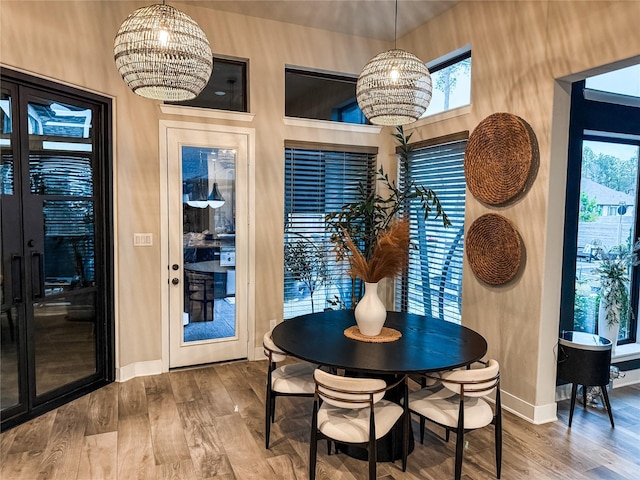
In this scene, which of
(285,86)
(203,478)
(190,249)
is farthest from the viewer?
(285,86)

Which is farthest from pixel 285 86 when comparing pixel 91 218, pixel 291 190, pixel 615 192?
pixel 615 192

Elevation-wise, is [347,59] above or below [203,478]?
above

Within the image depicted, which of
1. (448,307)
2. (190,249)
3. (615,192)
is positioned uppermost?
(615,192)

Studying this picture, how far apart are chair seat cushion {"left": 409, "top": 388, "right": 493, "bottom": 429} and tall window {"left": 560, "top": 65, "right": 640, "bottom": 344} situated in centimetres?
155

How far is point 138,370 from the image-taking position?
4043 mm

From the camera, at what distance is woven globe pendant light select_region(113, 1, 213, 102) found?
202 centimetres

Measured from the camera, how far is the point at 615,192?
3.90 metres

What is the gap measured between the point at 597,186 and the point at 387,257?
226 cm

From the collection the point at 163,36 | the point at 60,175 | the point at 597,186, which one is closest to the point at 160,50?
the point at 163,36

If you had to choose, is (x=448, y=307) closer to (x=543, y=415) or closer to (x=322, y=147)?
(x=543, y=415)

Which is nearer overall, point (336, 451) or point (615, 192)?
point (336, 451)

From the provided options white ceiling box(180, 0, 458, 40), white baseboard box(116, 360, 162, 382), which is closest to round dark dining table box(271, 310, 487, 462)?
white baseboard box(116, 360, 162, 382)

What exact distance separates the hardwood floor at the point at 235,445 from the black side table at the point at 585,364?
288 millimetres

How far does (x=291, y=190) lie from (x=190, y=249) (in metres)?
1.19
